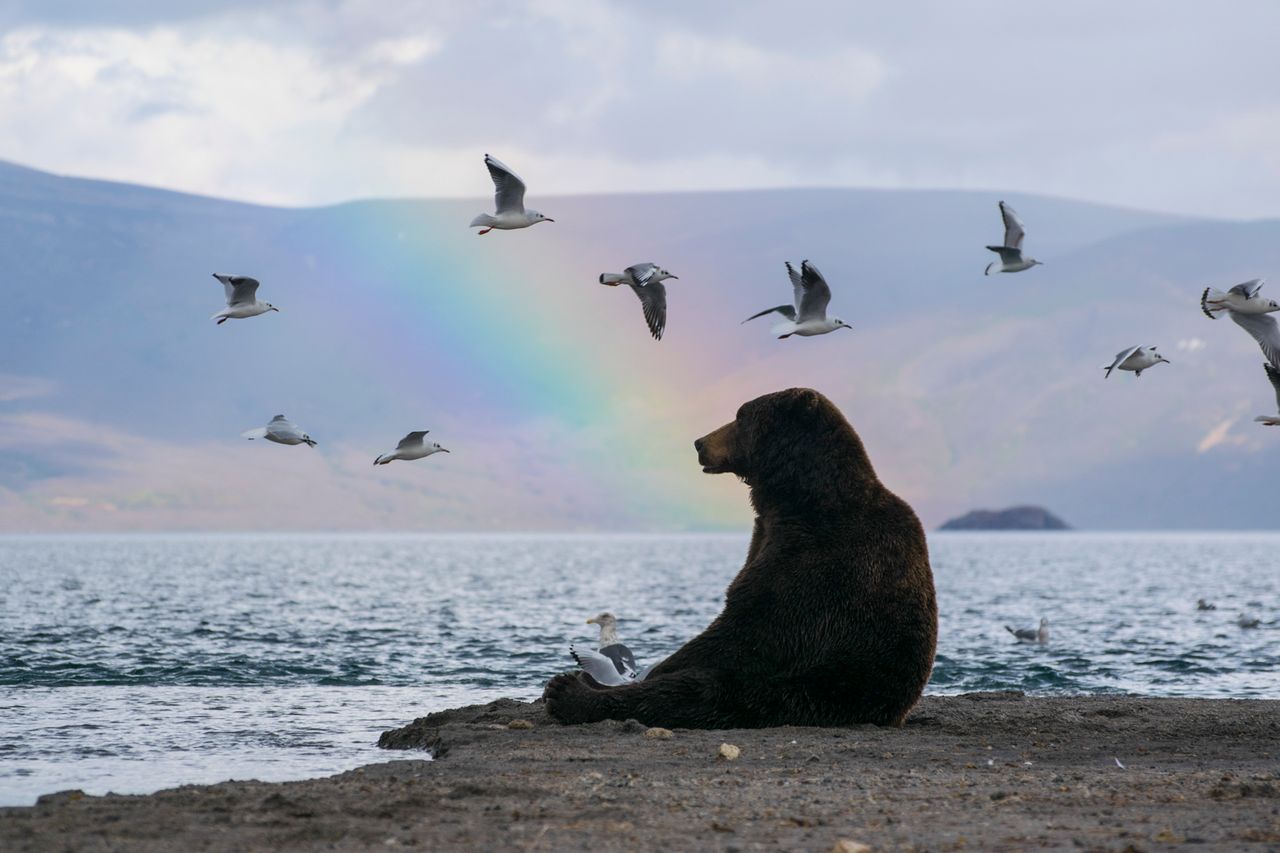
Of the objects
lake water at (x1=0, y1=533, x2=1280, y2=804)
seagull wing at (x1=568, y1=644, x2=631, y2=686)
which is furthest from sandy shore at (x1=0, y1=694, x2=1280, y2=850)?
lake water at (x1=0, y1=533, x2=1280, y2=804)

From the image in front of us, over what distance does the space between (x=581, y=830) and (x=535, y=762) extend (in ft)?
7.04

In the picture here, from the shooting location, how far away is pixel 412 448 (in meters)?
15.6

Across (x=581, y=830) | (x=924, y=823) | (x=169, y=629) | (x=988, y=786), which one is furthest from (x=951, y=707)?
(x=169, y=629)

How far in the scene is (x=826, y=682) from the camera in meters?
10.3

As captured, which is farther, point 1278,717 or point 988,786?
point 1278,717

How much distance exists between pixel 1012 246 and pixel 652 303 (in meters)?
5.91

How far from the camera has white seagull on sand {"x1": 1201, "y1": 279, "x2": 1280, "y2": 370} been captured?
12.3 meters

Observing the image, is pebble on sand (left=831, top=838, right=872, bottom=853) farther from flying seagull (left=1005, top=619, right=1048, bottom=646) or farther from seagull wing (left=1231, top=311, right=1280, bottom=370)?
flying seagull (left=1005, top=619, right=1048, bottom=646)

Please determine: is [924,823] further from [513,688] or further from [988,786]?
[513,688]

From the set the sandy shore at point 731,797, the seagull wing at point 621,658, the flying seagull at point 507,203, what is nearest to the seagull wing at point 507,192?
the flying seagull at point 507,203

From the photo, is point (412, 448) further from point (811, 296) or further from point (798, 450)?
point (798, 450)

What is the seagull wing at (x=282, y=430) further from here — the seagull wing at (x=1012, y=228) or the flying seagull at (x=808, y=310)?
the seagull wing at (x=1012, y=228)

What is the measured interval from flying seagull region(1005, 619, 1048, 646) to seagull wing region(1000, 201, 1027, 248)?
681 centimetres

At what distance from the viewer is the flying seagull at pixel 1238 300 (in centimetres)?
1230
